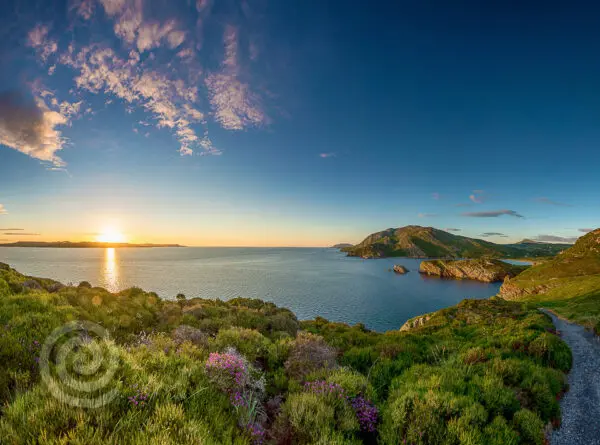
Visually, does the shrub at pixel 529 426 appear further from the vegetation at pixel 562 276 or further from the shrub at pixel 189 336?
the vegetation at pixel 562 276

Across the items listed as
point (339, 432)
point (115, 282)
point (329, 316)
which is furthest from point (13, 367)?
point (115, 282)

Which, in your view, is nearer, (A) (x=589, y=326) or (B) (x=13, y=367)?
(B) (x=13, y=367)

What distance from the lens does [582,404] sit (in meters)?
9.55

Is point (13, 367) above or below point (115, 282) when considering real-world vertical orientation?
above

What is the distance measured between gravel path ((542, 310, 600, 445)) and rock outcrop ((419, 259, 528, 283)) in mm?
167954

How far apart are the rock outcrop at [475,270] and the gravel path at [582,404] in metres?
168

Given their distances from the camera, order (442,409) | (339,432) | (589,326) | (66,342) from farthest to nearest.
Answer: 1. (589,326)
2. (66,342)
3. (442,409)
4. (339,432)

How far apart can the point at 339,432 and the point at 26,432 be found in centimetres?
480

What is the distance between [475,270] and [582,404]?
184 meters

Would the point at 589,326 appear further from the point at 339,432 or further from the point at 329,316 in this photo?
the point at 329,316

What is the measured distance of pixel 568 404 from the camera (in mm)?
9531

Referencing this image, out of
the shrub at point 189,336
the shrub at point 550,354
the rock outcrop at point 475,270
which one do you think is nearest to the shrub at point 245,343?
the shrub at point 189,336

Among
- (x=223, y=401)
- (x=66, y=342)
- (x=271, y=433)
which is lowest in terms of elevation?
(x=271, y=433)

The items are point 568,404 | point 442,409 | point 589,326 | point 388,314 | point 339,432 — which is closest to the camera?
point 339,432
